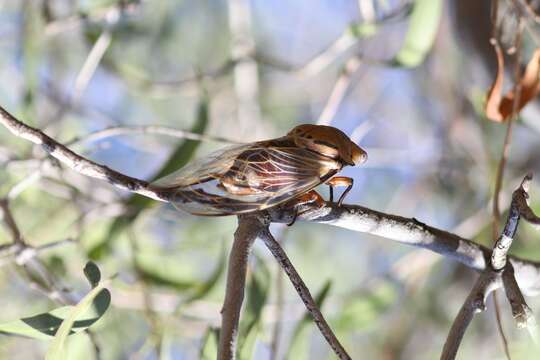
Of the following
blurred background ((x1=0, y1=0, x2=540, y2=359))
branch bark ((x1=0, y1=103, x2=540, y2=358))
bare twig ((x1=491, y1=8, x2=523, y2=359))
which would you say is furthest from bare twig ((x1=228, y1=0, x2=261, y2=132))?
branch bark ((x1=0, y1=103, x2=540, y2=358))

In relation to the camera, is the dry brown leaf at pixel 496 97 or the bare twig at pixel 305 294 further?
the dry brown leaf at pixel 496 97

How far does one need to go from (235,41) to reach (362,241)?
25.3 inches

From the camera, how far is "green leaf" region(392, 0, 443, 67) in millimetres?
693

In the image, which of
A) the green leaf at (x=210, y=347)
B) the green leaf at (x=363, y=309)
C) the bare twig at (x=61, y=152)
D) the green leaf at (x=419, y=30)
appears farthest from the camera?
the green leaf at (x=363, y=309)

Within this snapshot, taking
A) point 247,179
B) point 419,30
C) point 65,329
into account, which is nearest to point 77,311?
point 65,329

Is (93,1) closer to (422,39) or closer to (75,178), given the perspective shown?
(75,178)

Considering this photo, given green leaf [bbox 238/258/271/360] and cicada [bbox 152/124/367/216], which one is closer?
cicada [bbox 152/124/367/216]

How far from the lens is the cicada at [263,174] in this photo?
379mm

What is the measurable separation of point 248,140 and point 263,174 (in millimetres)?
627

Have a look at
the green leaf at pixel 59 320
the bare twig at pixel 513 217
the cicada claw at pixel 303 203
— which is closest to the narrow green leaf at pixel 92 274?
the green leaf at pixel 59 320

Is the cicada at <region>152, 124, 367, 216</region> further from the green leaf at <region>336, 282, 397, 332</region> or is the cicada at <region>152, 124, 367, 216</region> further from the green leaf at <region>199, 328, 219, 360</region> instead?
the green leaf at <region>336, 282, 397, 332</region>

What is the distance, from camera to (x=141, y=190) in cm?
35

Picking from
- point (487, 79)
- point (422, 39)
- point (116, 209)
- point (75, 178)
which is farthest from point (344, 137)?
point (75, 178)

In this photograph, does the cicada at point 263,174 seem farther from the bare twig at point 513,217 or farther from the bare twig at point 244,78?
the bare twig at point 244,78
